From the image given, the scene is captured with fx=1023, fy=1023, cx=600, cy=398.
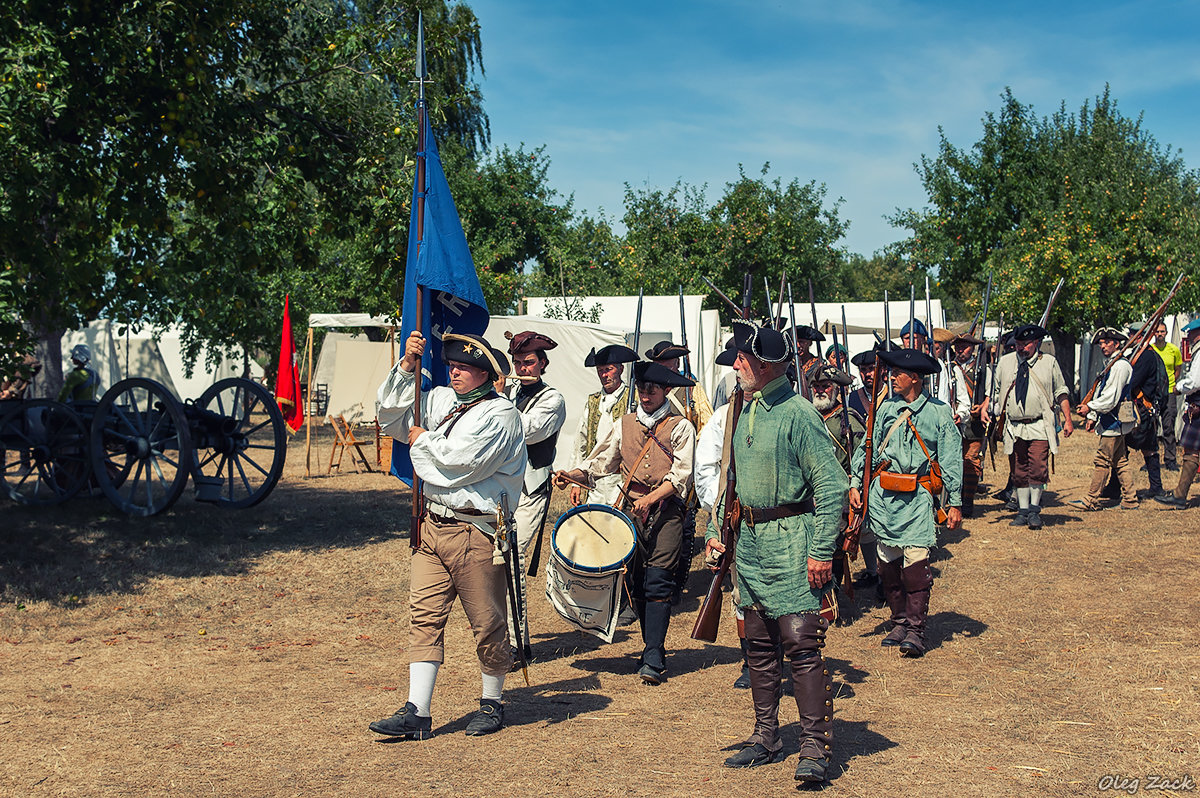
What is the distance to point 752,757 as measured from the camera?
4473mm

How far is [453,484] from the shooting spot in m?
4.88

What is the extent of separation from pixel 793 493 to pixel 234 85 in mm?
8207

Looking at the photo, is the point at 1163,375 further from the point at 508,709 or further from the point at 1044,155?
the point at 1044,155

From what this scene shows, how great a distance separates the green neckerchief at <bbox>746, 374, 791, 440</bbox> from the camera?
456 cm

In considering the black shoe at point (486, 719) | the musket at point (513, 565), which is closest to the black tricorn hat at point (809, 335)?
the musket at point (513, 565)

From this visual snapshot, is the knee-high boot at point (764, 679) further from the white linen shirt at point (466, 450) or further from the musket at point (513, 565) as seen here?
the white linen shirt at point (466, 450)

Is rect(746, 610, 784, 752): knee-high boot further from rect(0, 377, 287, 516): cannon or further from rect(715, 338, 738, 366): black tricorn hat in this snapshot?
rect(0, 377, 287, 516): cannon

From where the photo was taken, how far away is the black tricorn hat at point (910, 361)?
249 inches

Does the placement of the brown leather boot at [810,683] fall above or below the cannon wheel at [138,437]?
below

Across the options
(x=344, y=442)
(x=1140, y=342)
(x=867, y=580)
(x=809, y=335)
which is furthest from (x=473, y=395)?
(x=344, y=442)

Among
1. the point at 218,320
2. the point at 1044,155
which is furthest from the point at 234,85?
the point at 1044,155

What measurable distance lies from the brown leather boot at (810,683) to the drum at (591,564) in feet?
5.61

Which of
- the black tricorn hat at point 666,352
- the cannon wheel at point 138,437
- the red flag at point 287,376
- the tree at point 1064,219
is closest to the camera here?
the black tricorn hat at point 666,352

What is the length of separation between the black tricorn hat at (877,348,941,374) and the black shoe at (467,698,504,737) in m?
3.15
